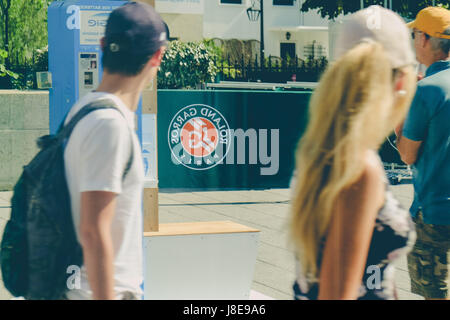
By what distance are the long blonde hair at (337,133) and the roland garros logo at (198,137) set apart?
26.6 feet

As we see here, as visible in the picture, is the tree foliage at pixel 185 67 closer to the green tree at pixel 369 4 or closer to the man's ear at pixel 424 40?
the man's ear at pixel 424 40

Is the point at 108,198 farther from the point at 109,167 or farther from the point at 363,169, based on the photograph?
the point at 363,169

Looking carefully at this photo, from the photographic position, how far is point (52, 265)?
2.04m

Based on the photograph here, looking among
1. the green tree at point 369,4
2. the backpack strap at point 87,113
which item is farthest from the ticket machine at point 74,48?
the green tree at point 369,4

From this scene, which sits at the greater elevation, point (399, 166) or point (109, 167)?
point (109, 167)

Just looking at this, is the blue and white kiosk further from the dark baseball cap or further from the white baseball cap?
the white baseball cap

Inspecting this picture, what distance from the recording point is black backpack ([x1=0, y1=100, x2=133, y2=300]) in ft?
6.63

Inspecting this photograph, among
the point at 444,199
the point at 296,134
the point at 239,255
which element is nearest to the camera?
the point at 444,199

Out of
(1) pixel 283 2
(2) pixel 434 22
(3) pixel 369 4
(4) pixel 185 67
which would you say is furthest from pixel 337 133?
(1) pixel 283 2

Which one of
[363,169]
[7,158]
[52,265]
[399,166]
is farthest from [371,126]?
[399,166]

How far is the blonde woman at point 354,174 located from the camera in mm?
1865

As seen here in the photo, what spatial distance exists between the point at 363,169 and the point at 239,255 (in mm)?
3038

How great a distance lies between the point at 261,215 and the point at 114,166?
6.71 meters
